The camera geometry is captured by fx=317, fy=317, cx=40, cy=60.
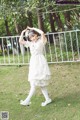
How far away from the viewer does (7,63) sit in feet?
36.1

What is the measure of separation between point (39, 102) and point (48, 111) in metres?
Result: 0.63

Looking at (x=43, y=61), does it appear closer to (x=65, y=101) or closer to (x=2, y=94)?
(x=65, y=101)

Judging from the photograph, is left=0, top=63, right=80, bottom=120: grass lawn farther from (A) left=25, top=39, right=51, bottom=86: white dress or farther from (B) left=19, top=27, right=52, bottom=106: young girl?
(A) left=25, top=39, right=51, bottom=86: white dress

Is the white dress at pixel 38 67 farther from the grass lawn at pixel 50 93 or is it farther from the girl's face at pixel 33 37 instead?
the grass lawn at pixel 50 93

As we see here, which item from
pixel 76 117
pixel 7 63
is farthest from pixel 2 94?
pixel 7 63

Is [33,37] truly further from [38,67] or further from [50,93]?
[50,93]

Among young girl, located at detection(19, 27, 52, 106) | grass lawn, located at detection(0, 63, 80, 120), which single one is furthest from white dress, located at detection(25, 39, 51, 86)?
grass lawn, located at detection(0, 63, 80, 120)

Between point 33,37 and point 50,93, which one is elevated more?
point 33,37

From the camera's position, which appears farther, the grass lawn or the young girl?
the young girl

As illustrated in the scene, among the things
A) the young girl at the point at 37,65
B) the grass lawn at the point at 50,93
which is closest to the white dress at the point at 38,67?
the young girl at the point at 37,65

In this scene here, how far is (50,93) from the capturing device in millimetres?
7492

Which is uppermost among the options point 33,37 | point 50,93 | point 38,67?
point 33,37

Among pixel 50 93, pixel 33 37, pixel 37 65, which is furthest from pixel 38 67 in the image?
pixel 50 93

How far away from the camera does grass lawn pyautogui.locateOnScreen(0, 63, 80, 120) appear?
20.1ft
